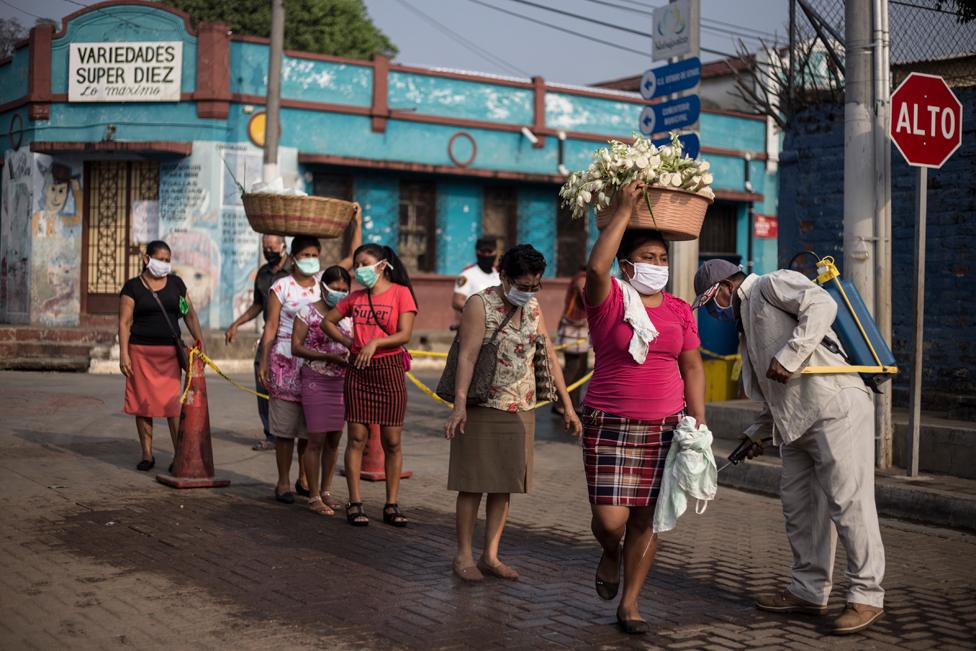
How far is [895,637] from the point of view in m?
5.34

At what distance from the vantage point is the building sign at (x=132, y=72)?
2248 cm

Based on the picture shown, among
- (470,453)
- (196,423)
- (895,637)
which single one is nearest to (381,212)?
(196,423)

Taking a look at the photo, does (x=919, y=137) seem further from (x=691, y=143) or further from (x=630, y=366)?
(x=630, y=366)

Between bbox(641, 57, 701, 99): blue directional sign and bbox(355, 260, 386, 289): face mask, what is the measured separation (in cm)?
550

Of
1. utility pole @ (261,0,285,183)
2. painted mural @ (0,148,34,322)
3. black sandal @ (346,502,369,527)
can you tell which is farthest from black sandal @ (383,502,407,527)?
painted mural @ (0,148,34,322)

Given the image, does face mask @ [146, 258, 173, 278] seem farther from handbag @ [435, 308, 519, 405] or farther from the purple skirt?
handbag @ [435, 308, 519, 405]

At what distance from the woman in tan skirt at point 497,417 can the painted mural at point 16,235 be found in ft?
61.8

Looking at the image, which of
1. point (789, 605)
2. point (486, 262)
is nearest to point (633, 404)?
point (789, 605)

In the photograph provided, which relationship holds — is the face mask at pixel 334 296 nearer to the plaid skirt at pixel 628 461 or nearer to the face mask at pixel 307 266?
the face mask at pixel 307 266

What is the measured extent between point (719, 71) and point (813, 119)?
68.2 ft

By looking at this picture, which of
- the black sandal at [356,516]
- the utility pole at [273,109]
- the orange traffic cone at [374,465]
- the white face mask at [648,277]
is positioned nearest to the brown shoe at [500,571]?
the black sandal at [356,516]

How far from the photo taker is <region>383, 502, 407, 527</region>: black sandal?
25.4 ft

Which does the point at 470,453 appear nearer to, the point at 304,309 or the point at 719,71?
the point at 304,309

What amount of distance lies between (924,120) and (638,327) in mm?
4772
